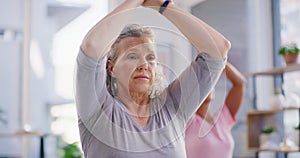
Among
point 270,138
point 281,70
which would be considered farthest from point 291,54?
point 270,138

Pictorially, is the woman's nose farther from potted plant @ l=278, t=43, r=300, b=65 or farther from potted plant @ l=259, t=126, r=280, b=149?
potted plant @ l=259, t=126, r=280, b=149

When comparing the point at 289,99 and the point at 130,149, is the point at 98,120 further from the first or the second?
the point at 289,99

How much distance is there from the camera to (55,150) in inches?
179

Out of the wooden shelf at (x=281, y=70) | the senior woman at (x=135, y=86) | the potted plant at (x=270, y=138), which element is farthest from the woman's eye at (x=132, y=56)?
the potted plant at (x=270, y=138)

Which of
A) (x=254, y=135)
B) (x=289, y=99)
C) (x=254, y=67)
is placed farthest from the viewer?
(x=254, y=67)

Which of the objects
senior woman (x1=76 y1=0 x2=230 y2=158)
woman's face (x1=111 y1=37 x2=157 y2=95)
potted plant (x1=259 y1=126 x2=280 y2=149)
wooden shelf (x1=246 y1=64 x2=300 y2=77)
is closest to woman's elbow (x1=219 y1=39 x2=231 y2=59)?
senior woman (x1=76 y1=0 x2=230 y2=158)

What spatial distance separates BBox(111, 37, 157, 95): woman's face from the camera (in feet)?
→ 2.77

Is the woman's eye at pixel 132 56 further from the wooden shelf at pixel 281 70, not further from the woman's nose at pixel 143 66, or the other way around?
the wooden shelf at pixel 281 70

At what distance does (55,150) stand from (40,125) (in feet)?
0.94

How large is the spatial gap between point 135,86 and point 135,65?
59 millimetres

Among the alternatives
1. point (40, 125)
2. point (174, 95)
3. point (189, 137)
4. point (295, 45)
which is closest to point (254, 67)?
point (295, 45)

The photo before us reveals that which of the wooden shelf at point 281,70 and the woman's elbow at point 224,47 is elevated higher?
the wooden shelf at point 281,70

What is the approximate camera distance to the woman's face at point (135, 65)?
844mm

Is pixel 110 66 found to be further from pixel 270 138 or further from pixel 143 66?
pixel 270 138
